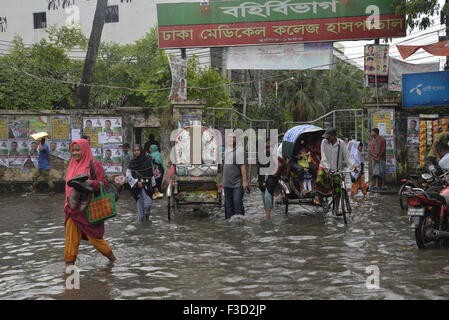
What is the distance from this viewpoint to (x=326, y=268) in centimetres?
748

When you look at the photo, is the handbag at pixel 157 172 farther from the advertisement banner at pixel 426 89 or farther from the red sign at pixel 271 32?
the advertisement banner at pixel 426 89

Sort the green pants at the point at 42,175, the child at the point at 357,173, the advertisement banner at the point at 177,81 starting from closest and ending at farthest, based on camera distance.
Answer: the child at the point at 357,173
the green pants at the point at 42,175
the advertisement banner at the point at 177,81

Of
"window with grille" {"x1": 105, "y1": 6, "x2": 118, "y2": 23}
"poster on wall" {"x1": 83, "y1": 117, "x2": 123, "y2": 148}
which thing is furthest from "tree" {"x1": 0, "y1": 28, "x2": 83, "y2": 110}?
"window with grille" {"x1": 105, "y1": 6, "x2": 118, "y2": 23}

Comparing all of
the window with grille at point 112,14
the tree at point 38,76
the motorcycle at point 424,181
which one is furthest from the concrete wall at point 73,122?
the window with grille at point 112,14

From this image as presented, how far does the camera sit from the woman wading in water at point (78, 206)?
7.61 m


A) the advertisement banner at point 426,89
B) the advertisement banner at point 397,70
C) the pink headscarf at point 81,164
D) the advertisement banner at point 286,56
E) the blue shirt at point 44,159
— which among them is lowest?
the blue shirt at point 44,159

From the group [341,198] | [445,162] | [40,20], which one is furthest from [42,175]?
[40,20]

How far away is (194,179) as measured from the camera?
1231cm

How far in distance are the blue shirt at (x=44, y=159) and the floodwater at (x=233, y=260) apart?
4.76 metres

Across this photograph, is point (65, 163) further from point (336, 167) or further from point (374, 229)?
point (374, 229)

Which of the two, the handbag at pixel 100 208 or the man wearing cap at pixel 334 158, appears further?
the man wearing cap at pixel 334 158

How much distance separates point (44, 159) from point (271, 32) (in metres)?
7.93

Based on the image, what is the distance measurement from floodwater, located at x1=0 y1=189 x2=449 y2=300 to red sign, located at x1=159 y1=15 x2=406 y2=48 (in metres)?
7.60

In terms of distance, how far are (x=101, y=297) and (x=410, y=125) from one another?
43.1 ft
